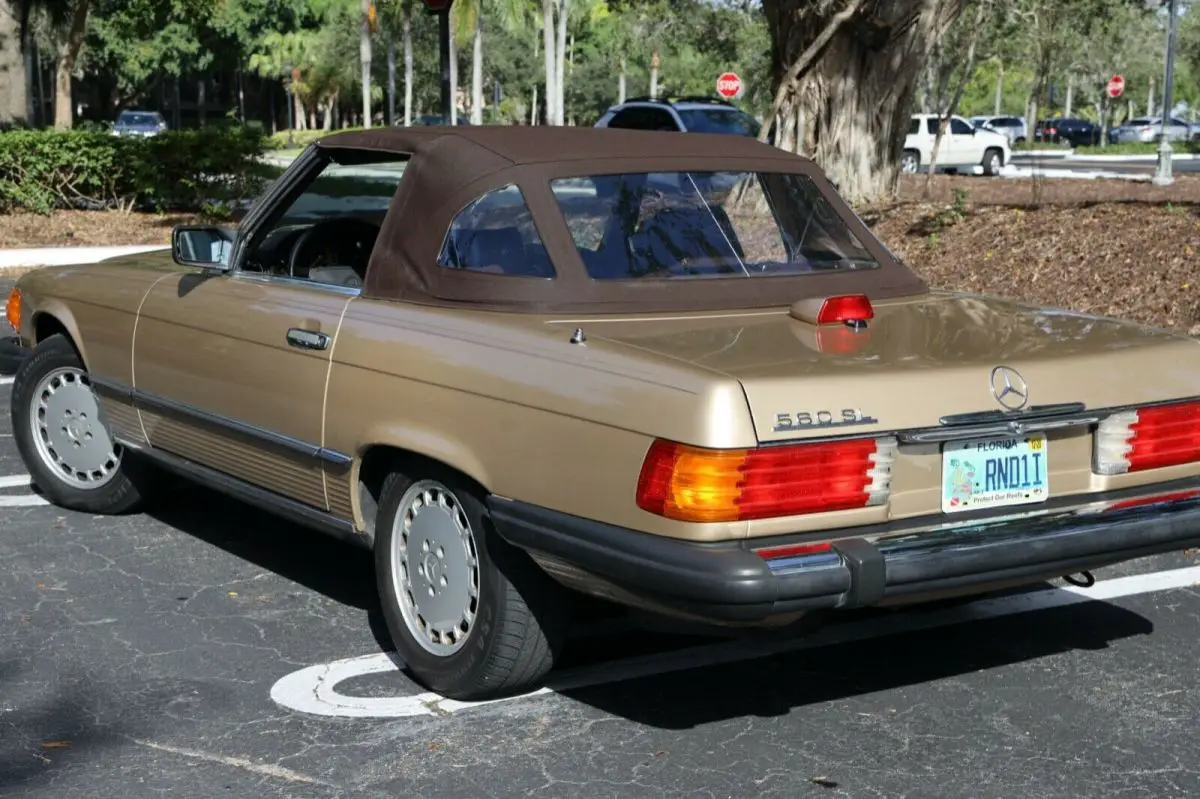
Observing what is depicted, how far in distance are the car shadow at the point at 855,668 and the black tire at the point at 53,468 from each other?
2692mm

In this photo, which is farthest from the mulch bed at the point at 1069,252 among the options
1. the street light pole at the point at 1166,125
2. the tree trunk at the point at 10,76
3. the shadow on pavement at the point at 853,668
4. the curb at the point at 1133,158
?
the curb at the point at 1133,158

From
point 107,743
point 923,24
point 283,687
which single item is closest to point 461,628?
point 283,687

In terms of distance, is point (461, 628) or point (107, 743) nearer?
point (107, 743)

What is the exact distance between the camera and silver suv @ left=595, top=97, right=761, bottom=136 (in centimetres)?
2562

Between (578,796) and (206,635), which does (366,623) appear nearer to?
(206,635)

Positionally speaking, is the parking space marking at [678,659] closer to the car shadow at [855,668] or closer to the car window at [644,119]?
the car shadow at [855,668]

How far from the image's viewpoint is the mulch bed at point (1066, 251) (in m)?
11.0

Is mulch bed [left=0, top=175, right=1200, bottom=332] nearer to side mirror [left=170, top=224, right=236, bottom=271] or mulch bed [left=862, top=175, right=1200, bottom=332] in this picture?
mulch bed [left=862, top=175, right=1200, bottom=332]

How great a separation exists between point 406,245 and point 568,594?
1.24 meters

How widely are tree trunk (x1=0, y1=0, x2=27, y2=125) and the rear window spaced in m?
20.6

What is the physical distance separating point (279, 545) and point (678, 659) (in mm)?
2064

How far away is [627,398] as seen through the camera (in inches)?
157

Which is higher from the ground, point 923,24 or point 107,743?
point 923,24

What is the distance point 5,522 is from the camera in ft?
21.6
